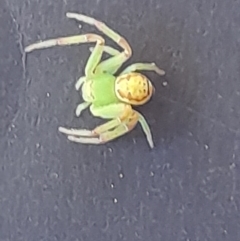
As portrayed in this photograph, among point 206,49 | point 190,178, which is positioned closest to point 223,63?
point 206,49

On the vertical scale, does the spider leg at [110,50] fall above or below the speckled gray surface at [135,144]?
above

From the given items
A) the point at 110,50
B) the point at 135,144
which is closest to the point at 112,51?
the point at 110,50

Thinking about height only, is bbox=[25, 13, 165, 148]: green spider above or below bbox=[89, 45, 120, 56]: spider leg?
below

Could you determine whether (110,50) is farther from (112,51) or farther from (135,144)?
(135,144)

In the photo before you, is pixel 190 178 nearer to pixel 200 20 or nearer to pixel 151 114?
pixel 151 114

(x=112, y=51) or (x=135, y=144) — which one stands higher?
(x=112, y=51)
